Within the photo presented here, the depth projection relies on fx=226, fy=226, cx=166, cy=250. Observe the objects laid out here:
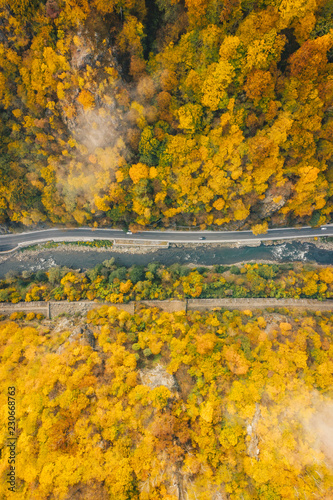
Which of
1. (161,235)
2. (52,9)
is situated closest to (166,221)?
(161,235)

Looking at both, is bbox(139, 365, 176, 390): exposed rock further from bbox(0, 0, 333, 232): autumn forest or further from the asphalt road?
bbox(0, 0, 333, 232): autumn forest

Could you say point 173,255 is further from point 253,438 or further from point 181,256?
point 253,438

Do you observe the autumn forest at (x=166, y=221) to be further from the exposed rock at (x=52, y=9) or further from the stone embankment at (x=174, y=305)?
the stone embankment at (x=174, y=305)

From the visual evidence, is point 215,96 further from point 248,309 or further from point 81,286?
point 81,286

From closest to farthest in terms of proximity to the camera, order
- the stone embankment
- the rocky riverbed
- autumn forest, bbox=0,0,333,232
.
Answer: autumn forest, bbox=0,0,333,232
the stone embankment
the rocky riverbed

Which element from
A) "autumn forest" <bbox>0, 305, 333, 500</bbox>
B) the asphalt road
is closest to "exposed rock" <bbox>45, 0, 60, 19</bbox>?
the asphalt road

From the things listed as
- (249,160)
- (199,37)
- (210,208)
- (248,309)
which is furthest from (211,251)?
(199,37)
